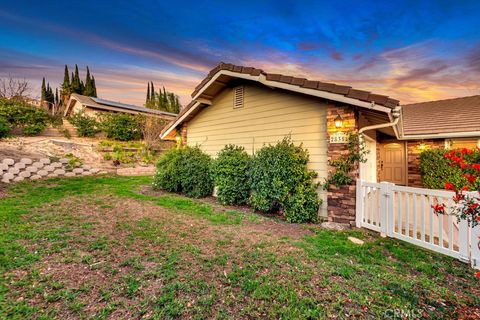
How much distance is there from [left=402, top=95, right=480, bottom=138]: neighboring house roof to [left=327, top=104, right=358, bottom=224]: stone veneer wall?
6639 millimetres

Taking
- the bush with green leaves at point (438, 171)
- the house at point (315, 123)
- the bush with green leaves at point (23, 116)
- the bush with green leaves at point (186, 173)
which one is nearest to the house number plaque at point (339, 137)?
the house at point (315, 123)

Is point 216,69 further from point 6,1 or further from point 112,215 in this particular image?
point 6,1

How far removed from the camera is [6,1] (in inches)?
279

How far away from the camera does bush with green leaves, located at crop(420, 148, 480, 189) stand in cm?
813

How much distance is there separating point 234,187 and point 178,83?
8.80 meters

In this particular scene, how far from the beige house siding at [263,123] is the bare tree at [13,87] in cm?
1315

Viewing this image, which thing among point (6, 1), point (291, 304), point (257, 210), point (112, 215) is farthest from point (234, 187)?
point (6, 1)

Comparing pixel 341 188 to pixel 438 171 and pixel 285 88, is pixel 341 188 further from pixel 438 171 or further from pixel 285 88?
pixel 438 171

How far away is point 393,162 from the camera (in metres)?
10.8

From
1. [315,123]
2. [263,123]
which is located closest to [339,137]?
[315,123]

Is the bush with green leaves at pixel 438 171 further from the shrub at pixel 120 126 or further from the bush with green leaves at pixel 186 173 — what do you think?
the shrub at pixel 120 126

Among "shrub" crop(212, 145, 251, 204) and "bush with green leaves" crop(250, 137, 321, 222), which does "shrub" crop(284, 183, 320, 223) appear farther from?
"shrub" crop(212, 145, 251, 204)

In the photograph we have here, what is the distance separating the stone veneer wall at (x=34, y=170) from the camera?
26.7 feet

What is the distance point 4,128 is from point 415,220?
54.7 feet
